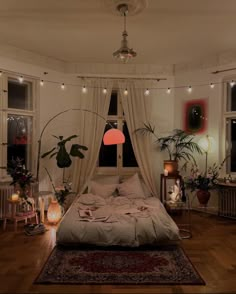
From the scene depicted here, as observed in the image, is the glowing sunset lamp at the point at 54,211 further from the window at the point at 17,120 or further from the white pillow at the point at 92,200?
the window at the point at 17,120

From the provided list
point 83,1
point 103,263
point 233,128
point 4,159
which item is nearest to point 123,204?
point 103,263

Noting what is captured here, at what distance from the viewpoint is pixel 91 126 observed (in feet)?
19.7

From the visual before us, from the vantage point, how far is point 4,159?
5195mm

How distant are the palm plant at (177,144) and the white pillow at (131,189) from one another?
101cm

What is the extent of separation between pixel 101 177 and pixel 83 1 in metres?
3.51

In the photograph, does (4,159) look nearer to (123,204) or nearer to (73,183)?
(73,183)

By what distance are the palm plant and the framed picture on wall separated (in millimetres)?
172

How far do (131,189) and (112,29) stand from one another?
289 centimetres

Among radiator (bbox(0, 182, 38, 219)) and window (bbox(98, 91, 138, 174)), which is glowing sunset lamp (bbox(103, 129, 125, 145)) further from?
radiator (bbox(0, 182, 38, 219))

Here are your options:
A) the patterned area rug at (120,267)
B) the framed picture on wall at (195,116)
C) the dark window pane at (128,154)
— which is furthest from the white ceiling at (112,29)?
the patterned area rug at (120,267)

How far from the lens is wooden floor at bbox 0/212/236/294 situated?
8.98ft

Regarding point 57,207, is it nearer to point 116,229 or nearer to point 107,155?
point 116,229

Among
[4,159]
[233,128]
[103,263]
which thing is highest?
[233,128]

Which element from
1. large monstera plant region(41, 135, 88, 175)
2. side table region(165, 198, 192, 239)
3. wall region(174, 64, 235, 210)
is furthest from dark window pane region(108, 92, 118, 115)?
side table region(165, 198, 192, 239)
